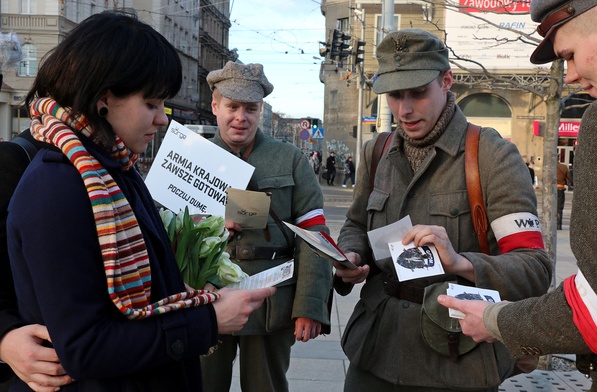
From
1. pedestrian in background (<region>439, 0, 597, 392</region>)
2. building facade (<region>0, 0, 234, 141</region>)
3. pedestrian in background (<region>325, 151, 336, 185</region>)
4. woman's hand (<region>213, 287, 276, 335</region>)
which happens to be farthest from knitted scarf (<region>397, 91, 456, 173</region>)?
pedestrian in background (<region>325, 151, 336, 185</region>)

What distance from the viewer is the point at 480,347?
2.55 meters

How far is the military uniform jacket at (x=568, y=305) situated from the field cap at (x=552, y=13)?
27 cm

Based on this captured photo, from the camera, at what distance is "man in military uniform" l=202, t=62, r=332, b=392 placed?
11.5 feet

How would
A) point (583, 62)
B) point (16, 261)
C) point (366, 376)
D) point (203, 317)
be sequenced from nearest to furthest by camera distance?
point (583, 62), point (16, 261), point (203, 317), point (366, 376)

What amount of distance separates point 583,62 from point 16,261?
1.55 m

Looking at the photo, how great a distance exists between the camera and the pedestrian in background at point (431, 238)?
2.47 m

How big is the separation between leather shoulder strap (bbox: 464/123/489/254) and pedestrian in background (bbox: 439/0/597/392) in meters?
0.70

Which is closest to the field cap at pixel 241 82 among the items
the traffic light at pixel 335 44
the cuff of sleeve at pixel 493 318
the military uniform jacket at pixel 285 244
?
the military uniform jacket at pixel 285 244

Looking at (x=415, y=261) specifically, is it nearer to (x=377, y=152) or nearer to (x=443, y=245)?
(x=443, y=245)

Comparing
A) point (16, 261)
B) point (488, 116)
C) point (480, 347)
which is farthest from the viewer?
point (488, 116)

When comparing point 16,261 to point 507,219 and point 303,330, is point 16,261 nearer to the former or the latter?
point 507,219

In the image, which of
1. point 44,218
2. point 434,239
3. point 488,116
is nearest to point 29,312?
point 44,218

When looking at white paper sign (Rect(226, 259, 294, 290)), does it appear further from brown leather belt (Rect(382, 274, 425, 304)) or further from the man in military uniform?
the man in military uniform

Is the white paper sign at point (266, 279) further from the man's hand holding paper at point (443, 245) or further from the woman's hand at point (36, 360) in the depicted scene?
the woman's hand at point (36, 360)
